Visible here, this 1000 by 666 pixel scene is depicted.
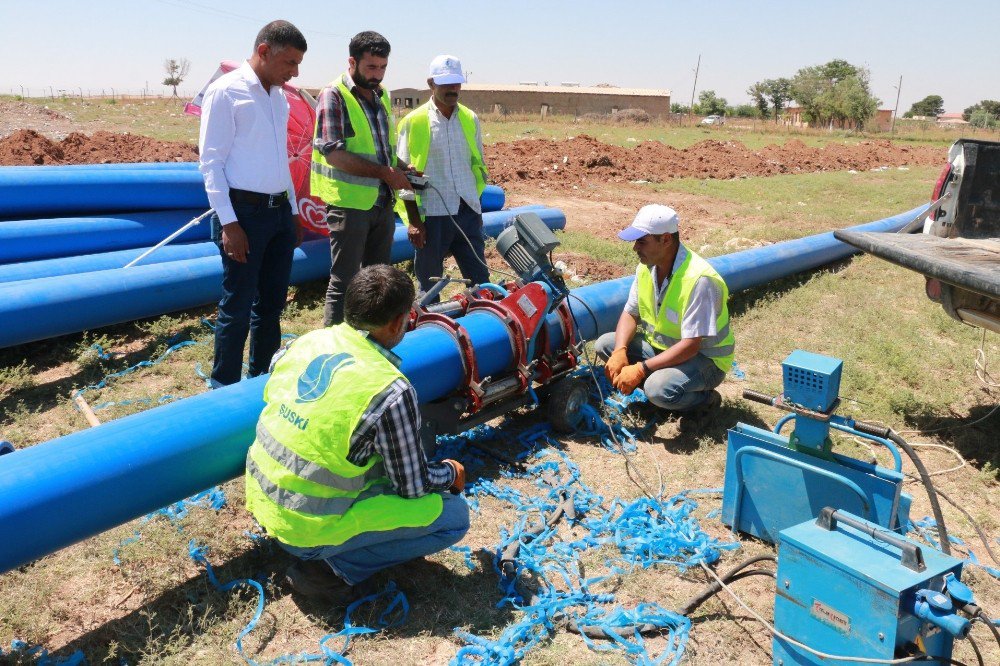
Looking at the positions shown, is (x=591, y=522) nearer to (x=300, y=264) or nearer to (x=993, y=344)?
(x=300, y=264)

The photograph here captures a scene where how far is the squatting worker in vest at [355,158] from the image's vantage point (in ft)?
14.6

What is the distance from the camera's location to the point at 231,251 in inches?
151

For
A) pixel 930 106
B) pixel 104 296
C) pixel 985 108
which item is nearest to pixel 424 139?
pixel 104 296

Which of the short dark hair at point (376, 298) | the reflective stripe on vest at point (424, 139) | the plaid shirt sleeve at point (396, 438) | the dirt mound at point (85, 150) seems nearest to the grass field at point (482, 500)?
the plaid shirt sleeve at point (396, 438)

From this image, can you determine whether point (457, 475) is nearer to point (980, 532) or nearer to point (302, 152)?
point (980, 532)

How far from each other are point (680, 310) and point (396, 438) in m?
2.15

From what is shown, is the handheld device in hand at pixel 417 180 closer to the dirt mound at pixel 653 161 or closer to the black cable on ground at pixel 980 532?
the black cable on ground at pixel 980 532

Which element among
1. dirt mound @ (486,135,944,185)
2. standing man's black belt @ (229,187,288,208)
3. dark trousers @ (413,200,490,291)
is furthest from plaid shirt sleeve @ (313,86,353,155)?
dirt mound @ (486,135,944,185)

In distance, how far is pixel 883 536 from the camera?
89.7 inches

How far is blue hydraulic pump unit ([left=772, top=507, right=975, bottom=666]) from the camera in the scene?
210cm

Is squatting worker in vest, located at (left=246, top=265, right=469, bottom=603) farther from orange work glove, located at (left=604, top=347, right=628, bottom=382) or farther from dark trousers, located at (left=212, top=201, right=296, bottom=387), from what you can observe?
orange work glove, located at (left=604, top=347, right=628, bottom=382)

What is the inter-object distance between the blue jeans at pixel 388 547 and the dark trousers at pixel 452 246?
245 cm

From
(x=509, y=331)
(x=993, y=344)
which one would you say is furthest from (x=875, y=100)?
(x=509, y=331)

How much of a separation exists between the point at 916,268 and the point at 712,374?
3.95 ft
